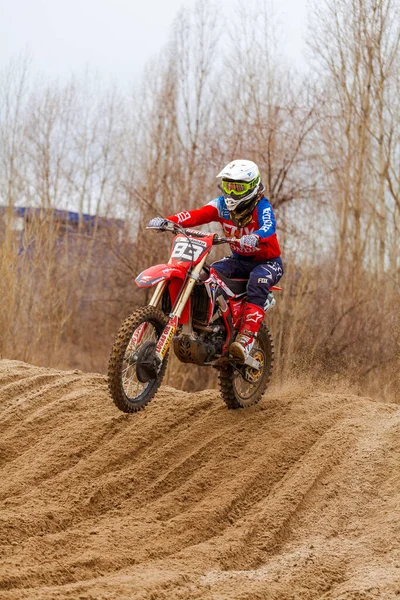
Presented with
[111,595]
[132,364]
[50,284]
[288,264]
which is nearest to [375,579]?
[111,595]

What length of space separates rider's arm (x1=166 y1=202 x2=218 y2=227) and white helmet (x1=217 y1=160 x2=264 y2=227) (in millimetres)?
253

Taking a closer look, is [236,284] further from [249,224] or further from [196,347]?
[196,347]

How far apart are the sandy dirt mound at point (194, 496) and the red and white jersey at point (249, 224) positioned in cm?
155

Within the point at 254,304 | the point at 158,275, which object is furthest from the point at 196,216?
the point at 158,275

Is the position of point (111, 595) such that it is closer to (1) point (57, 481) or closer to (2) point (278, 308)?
→ (1) point (57, 481)

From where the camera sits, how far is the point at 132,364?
19.4ft

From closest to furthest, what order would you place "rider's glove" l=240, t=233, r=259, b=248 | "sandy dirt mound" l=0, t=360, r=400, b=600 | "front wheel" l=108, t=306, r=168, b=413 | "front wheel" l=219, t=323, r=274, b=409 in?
"sandy dirt mound" l=0, t=360, r=400, b=600 → "front wheel" l=108, t=306, r=168, b=413 → "rider's glove" l=240, t=233, r=259, b=248 → "front wheel" l=219, t=323, r=274, b=409

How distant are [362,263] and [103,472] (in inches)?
526

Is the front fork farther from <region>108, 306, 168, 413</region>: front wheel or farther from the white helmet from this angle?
the white helmet

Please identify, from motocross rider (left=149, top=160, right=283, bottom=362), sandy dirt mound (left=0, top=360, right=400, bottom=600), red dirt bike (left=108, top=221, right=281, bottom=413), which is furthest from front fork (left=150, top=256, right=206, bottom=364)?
sandy dirt mound (left=0, top=360, right=400, bottom=600)

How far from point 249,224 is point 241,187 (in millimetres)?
427

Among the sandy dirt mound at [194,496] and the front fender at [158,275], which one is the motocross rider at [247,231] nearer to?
the front fender at [158,275]

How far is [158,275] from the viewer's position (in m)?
6.12

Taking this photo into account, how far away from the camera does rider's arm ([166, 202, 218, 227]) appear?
6883mm
